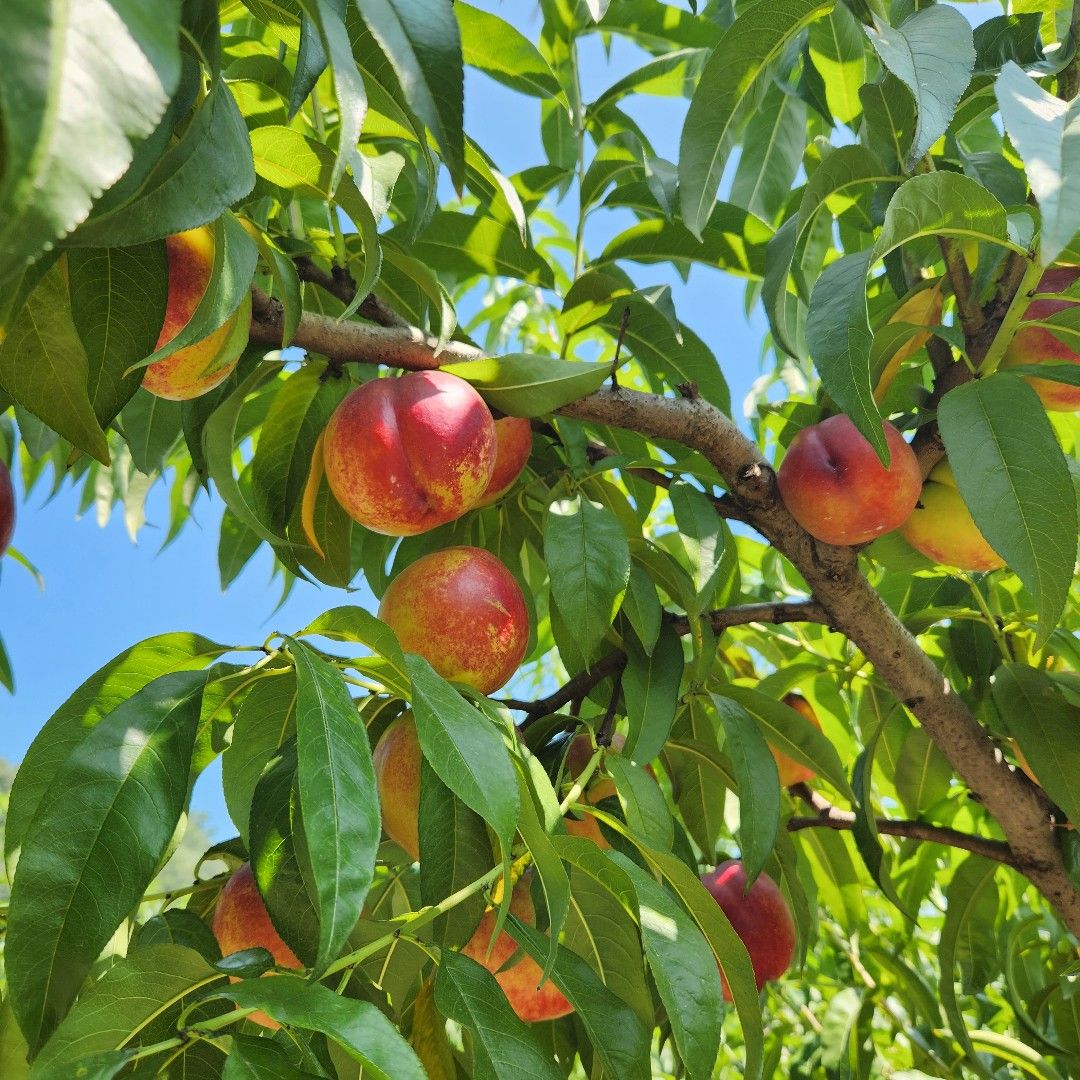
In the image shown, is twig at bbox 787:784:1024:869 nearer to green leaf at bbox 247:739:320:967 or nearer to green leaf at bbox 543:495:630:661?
green leaf at bbox 543:495:630:661

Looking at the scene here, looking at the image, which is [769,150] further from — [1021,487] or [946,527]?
[1021,487]

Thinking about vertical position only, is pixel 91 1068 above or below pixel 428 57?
below

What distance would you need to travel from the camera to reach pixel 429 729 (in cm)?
50

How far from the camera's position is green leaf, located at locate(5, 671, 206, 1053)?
475 millimetres

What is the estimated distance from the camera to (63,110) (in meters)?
0.22

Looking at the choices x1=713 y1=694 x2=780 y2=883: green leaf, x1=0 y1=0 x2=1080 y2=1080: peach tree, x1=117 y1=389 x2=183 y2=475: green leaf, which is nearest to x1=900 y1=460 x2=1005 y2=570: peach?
x1=0 y1=0 x2=1080 y2=1080: peach tree

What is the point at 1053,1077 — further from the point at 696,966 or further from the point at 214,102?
the point at 214,102

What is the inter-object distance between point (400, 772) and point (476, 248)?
52cm

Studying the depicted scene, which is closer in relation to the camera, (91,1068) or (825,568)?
(91,1068)

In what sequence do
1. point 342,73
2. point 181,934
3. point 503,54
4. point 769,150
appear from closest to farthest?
point 342,73 < point 181,934 < point 503,54 < point 769,150

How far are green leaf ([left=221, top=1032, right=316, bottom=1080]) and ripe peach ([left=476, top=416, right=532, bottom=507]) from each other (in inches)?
20.4

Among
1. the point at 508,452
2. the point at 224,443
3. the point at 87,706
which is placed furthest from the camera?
the point at 508,452

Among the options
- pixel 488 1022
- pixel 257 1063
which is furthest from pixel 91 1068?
pixel 488 1022

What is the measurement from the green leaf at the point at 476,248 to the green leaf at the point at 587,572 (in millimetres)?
330
